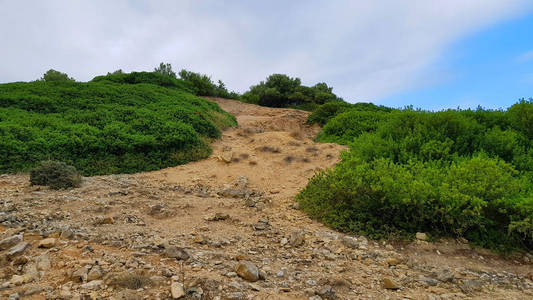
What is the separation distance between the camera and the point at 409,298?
9.82ft

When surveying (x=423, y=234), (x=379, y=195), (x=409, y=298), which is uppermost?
(x=379, y=195)

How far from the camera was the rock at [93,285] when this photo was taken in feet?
9.06

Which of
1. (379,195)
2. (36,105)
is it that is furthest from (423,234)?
(36,105)

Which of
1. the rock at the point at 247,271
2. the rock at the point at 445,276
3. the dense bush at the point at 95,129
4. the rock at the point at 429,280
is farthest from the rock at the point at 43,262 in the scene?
the dense bush at the point at 95,129

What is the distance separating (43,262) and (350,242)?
139 inches

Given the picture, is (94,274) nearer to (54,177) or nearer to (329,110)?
(54,177)

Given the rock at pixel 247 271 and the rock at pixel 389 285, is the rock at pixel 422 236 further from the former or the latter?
the rock at pixel 247 271

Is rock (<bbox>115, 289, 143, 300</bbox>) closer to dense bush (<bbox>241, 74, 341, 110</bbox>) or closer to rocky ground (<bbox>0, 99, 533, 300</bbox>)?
rocky ground (<bbox>0, 99, 533, 300</bbox>)

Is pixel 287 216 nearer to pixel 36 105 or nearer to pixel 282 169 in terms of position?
pixel 282 169

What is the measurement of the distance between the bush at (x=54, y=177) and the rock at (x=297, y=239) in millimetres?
4765

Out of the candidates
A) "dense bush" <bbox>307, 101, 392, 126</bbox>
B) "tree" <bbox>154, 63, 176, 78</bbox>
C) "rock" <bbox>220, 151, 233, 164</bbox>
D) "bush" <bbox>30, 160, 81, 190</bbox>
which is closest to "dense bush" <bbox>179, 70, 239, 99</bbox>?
"tree" <bbox>154, 63, 176, 78</bbox>

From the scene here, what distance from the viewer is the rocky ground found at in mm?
2902

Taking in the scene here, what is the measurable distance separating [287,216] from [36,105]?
10592 millimetres

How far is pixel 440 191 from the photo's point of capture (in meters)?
4.40
